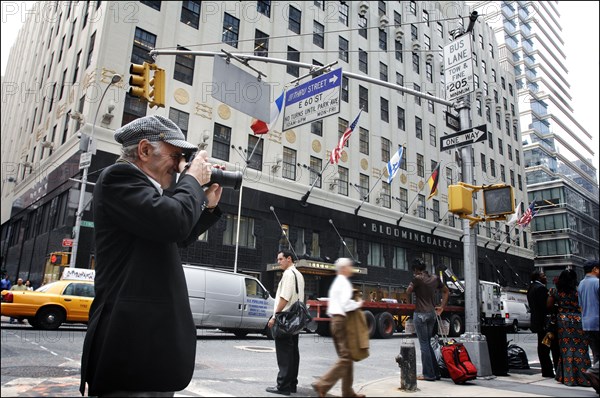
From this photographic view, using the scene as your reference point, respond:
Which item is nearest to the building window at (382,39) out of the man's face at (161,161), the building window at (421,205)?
the building window at (421,205)

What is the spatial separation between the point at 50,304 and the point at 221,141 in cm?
1299

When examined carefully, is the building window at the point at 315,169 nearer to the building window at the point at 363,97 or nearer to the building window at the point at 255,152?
the building window at the point at 255,152

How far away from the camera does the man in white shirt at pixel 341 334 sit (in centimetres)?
512

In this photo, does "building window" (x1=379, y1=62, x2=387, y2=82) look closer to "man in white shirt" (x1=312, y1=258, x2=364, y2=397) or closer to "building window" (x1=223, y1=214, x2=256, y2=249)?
"building window" (x1=223, y1=214, x2=256, y2=249)

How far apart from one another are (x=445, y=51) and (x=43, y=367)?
34.2ft

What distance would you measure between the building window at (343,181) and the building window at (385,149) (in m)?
4.02

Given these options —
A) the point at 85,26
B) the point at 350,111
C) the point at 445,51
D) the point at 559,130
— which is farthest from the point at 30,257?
the point at 559,130

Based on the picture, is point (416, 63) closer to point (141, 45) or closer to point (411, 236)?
point (411, 236)

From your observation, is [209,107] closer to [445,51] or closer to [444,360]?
[445,51]

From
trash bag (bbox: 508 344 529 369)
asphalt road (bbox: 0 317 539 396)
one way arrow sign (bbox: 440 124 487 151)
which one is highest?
one way arrow sign (bbox: 440 124 487 151)

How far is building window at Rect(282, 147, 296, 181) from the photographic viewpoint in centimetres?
2655

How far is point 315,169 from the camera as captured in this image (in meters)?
28.1

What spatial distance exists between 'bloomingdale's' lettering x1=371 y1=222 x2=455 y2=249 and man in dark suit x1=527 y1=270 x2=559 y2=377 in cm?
2193

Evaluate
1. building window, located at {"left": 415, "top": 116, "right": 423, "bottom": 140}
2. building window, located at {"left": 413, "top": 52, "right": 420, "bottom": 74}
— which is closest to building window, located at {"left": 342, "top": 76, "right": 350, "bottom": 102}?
building window, located at {"left": 413, "top": 52, "right": 420, "bottom": 74}
